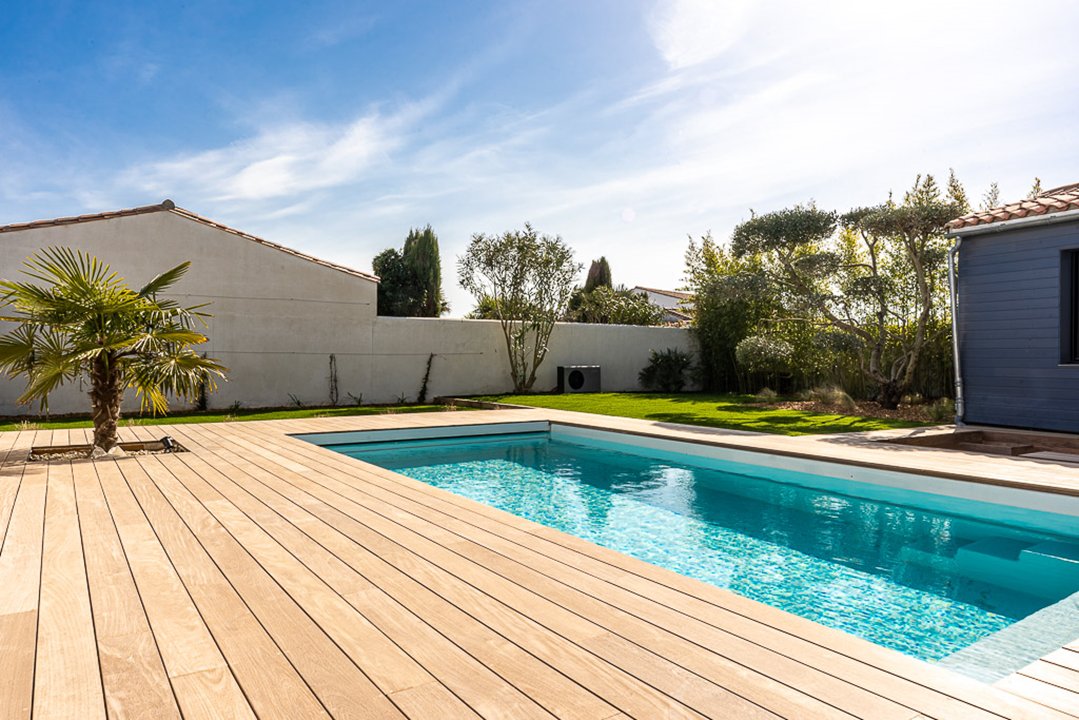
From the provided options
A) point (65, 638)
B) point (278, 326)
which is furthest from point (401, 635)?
point (278, 326)

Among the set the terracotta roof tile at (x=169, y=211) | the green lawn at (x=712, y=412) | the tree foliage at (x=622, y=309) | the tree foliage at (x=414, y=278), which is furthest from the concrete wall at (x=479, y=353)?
the tree foliage at (x=414, y=278)

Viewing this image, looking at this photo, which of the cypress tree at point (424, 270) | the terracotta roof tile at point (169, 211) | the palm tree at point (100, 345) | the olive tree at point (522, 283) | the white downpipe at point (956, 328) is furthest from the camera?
the cypress tree at point (424, 270)

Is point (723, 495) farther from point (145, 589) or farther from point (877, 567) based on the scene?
point (145, 589)

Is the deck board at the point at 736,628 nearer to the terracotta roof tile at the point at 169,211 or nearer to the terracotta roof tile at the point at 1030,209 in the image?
the terracotta roof tile at the point at 1030,209

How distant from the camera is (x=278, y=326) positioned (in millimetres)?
11078

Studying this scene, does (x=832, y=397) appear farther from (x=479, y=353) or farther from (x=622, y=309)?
(x=622, y=309)

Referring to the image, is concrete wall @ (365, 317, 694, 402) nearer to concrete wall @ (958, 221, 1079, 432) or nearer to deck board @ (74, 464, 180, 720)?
concrete wall @ (958, 221, 1079, 432)

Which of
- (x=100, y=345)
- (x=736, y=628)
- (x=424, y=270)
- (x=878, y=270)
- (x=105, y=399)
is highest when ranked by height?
(x=424, y=270)

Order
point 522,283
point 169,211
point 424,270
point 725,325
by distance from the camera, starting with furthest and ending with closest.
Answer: point 424,270
point 725,325
point 522,283
point 169,211

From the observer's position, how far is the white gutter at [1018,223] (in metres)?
6.75

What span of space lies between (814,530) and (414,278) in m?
23.0

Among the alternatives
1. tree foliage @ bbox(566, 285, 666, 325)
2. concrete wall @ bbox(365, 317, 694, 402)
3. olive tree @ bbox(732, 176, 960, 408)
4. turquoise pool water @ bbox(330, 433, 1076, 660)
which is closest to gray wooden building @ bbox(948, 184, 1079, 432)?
olive tree @ bbox(732, 176, 960, 408)

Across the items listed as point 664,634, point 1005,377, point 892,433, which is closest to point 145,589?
point 664,634

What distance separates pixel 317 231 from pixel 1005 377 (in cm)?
1422
